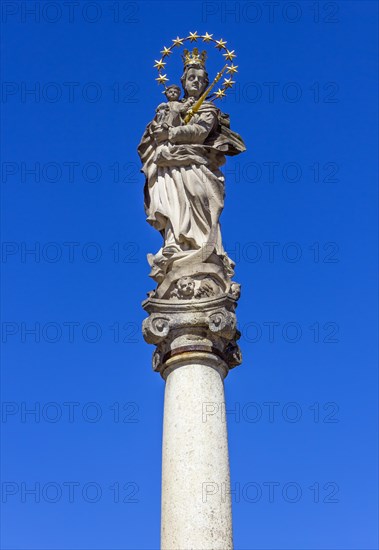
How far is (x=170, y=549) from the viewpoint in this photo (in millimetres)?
12766

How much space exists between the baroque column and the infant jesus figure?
0.05 ft

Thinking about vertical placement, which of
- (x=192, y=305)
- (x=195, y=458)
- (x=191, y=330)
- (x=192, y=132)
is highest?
(x=192, y=132)

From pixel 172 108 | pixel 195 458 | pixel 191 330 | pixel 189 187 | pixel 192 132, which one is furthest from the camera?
pixel 172 108

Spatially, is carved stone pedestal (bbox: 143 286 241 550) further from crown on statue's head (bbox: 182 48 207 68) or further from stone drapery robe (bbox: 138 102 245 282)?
crown on statue's head (bbox: 182 48 207 68)

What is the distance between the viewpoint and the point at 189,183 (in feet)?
51.2

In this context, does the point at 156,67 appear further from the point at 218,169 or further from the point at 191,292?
the point at 191,292

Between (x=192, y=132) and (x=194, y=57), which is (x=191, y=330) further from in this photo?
(x=194, y=57)

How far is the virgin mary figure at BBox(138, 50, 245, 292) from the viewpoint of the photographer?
15.0 metres

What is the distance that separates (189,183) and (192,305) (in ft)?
7.00

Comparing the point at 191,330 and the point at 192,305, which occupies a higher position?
the point at 192,305

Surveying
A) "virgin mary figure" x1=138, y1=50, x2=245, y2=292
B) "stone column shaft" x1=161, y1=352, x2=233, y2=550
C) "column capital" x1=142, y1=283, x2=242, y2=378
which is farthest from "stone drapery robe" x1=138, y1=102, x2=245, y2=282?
"stone column shaft" x1=161, y1=352, x2=233, y2=550

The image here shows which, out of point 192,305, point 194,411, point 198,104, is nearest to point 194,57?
point 198,104

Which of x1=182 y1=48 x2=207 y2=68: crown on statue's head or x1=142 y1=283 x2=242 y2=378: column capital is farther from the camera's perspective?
x1=182 y1=48 x2=207 y2=68: crown on statue's head

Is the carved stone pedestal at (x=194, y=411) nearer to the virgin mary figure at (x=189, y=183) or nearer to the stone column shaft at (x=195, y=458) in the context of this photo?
the stone column shaft at (x=195, y=458)
